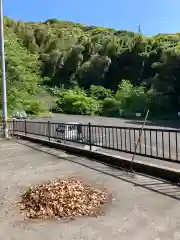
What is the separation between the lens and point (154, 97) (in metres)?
55.1

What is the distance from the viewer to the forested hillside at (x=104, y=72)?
53.8 m

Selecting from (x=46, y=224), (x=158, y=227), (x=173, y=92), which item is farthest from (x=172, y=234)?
(x=173, y=92)

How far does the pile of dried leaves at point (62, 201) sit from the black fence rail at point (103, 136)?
1926 millimetres

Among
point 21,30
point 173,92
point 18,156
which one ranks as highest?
point 21,30

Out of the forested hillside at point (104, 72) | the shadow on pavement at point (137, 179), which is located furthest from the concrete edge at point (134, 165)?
the forested hillside at point (104, 72)

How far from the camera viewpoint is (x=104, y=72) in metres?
76.1

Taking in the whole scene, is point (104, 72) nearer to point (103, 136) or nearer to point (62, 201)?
point (103, 136)

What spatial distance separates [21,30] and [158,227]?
2112 inches

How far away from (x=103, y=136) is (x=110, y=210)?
5177 millimetres

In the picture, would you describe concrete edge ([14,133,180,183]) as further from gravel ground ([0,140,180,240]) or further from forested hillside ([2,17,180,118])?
forested hillside ([2,17,180,118])

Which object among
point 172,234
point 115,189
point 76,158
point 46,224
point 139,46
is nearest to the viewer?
point 172,234

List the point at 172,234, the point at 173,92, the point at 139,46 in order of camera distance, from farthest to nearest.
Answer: the point at 139,46 → the point at 173,92 → the point at 172,234

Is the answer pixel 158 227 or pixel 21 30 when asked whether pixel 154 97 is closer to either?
pixel 21 30

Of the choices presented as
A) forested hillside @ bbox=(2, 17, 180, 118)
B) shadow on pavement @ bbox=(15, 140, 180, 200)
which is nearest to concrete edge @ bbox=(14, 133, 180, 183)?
shadow on pavement @ bbox=(15, 140, 180, 200)
